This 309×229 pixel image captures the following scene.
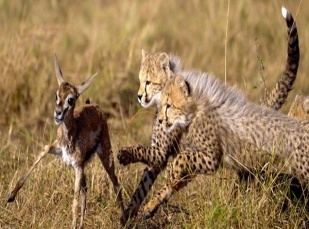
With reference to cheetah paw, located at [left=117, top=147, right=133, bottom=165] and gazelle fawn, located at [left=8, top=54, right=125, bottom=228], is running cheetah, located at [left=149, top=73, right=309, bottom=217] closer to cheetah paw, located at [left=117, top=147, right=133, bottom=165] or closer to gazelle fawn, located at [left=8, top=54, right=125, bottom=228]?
cheetah paw, located at [left=117, top=147, right=133, bottom=165]

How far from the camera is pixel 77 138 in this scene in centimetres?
560

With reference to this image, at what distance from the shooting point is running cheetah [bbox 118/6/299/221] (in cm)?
588

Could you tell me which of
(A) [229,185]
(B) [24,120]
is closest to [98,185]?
(A) [229,185]

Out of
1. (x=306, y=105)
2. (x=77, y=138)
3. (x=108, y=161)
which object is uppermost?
(x=306, y=105)

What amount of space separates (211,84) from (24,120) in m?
2.63

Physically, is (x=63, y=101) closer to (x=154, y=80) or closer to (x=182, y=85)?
(x=182, y=85)

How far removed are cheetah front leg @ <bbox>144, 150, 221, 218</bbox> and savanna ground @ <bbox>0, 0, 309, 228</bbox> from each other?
0.10 m

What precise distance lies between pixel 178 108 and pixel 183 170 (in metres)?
0.41

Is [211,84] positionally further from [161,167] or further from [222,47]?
[222,47]

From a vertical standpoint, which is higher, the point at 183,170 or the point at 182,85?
the point at 182,85

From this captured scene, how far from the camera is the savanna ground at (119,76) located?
5.70 meters

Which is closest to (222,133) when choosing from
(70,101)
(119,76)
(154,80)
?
(154,80)

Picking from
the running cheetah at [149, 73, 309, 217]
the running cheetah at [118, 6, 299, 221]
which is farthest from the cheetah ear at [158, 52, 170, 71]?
the running cheetah at [149, 73, 309, 217]

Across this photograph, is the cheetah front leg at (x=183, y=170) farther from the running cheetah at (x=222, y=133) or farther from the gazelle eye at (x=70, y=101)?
the gazelle eye at (x=70, y=101)
